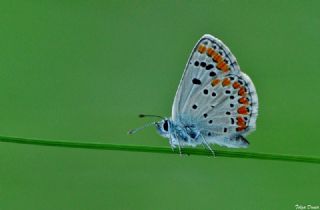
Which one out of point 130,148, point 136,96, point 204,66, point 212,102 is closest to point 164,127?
point 212,102

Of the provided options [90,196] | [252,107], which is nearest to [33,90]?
[90,196]

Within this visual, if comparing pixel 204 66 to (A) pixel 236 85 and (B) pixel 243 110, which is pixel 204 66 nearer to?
(A) pixel 236 85

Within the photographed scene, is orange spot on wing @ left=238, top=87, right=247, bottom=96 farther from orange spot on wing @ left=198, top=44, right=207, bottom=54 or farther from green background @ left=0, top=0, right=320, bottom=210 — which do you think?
green background @ left=0, top=0, right=320, bottom=210

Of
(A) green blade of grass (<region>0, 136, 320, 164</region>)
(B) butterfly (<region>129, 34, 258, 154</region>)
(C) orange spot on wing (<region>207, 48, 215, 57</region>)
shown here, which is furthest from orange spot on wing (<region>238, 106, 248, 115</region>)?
(A) green blade of grass (<region>0, 136, 320, 164</region>)

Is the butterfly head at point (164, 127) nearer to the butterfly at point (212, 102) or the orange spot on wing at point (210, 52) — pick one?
the butterfly at point (212, 102)

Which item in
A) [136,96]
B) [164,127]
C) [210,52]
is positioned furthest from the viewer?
[136,96]

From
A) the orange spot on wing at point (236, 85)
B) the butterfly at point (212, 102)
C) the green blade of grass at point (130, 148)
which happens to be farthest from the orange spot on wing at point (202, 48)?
the green blade of grass at point (130, 148)
